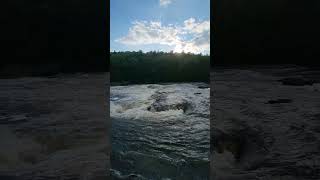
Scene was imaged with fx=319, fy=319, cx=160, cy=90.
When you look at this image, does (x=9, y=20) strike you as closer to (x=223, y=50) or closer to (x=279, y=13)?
(x=223, y=50)

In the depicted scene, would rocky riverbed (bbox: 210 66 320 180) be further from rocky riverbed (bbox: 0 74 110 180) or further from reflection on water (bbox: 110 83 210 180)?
reflection on water (bbox: 110 83 210 180)

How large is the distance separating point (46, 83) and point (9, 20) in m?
0.36

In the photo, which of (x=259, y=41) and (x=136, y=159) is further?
(x=136, y=159)

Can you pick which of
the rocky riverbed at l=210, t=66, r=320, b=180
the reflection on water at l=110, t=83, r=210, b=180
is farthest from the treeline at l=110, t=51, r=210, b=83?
the rocky riverbed at l=210, t=66, r=320, b=180

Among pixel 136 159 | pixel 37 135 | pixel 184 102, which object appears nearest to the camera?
pixel 37 135

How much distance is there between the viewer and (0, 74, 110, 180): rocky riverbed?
157 centimetres

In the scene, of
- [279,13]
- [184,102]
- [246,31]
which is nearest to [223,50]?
[246,31]

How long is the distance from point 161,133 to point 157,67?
1926mm

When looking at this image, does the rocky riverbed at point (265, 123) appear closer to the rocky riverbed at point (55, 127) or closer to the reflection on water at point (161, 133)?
the rocky riverbed at point (55, 127)

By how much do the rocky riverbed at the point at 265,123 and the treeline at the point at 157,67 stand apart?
3.37 m

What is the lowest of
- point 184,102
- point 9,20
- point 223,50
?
point 184,102

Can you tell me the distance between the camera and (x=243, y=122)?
5.40 ft

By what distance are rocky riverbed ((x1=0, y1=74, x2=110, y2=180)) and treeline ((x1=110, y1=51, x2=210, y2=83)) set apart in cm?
340

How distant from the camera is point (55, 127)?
161 cm
